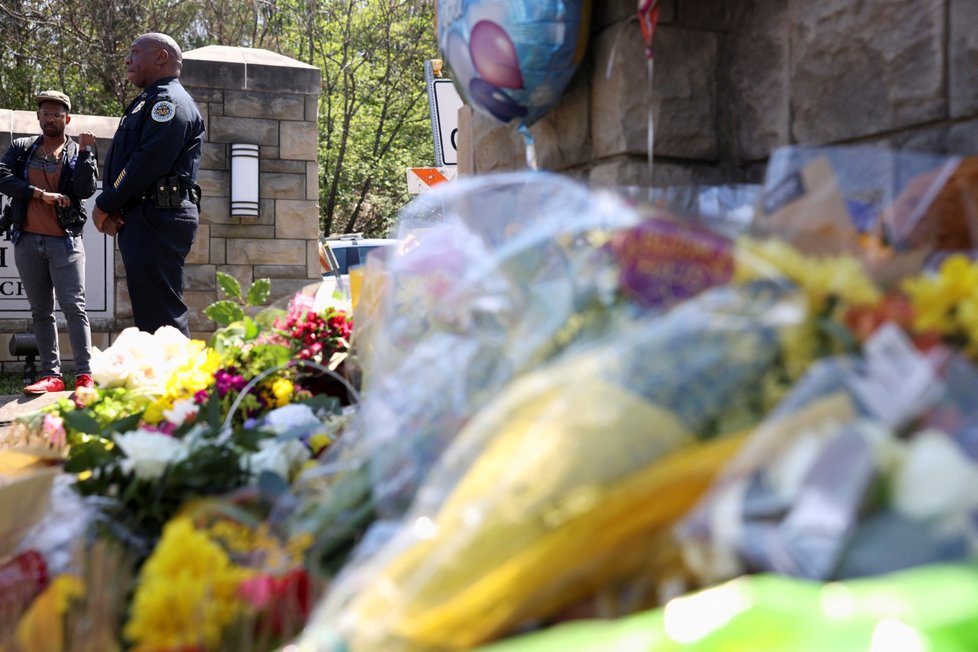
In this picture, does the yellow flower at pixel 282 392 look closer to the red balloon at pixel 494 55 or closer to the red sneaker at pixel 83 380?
the red balloon at pixel 494 55

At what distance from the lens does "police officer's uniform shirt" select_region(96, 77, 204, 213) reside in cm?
490

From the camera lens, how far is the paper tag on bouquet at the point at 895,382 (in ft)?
2.57

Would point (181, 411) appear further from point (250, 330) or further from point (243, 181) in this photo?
point (243, 181)

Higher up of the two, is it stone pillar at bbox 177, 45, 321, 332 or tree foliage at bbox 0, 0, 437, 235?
tree foliage at bbox 0, 0, 437, 235

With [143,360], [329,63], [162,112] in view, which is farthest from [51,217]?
[329,63]

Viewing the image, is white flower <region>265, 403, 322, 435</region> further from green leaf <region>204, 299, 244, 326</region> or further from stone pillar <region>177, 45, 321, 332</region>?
stone pillar <region>177, 45, 321, 332</region>

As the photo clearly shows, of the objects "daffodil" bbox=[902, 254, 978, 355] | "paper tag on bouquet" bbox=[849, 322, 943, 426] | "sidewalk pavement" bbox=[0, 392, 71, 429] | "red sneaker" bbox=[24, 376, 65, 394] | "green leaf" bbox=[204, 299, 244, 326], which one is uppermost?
"daffodil" bbox=[902, 254, 978, 355]

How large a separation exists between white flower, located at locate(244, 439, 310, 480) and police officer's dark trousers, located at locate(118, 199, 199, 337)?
3755mm

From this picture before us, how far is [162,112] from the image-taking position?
4.89 metres

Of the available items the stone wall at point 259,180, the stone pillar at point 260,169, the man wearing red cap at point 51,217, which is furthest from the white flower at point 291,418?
the stone pillar at point 260,169

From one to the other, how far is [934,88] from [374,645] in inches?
56.9

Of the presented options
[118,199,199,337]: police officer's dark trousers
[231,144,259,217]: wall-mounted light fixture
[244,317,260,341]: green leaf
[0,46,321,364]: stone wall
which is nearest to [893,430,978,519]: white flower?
[244,317,260,341]: green leaf

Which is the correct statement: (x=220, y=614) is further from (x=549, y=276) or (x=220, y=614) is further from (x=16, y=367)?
(x=16, y=367)

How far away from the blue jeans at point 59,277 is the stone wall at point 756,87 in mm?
4006
